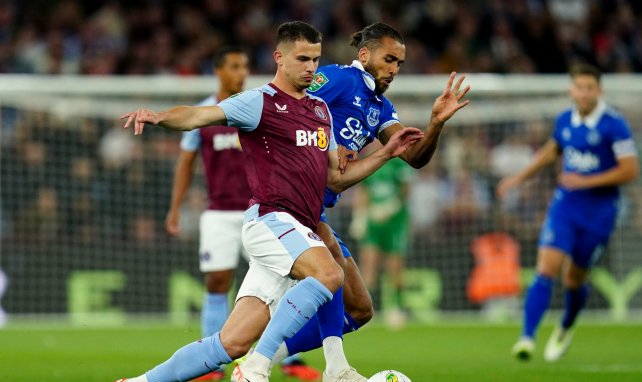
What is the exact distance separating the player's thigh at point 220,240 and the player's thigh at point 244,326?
3.02m

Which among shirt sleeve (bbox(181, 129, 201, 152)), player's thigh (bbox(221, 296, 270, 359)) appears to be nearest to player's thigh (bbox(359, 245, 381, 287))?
shirt sleeve (bbox(181, 129, 201, 152))

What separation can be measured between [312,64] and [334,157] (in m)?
0.57

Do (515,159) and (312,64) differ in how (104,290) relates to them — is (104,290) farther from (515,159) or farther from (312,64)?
(312,64)

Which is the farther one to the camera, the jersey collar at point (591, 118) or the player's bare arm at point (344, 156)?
the jersey collar at point (591, 118)

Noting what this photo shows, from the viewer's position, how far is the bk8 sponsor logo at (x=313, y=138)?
6.64 meters

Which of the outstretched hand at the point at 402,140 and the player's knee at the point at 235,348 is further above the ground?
the outstretched hand at the point at 402,140

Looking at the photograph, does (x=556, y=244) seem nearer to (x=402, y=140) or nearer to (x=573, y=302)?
(x=573, y=302)

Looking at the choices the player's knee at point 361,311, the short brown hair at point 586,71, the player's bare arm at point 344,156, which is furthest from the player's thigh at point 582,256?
the player's bare arm at point 344,156

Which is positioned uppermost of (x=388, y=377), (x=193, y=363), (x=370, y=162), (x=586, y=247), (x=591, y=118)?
(x=591, y=118)

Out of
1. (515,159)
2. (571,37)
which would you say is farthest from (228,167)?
(571,37)

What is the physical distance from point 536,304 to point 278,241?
4485 mm

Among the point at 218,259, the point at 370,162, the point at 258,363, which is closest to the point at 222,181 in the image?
the point at 218,259

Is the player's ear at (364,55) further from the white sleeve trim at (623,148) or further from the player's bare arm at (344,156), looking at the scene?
the white sleeve trim at (623,148)

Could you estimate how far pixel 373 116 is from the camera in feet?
24.4
